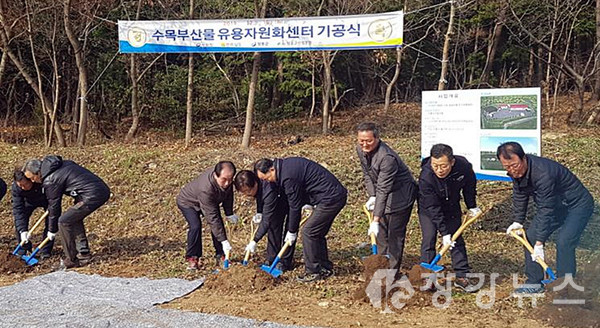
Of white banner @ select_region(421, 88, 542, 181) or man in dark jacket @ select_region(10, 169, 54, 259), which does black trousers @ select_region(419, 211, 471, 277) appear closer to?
white banner @ select_region(421, 88, 542, 181)

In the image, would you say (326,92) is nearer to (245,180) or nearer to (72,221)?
(72,221)

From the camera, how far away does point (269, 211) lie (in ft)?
19.4

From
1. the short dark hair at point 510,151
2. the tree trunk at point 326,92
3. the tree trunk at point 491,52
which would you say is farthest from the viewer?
the tree trunk at point 491,52

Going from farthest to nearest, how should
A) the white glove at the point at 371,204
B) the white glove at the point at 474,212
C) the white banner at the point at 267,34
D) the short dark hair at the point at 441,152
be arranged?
1. the white banner at the point at 267,34
2. the white glove at the point at 371,204
3. the white glove at the point at 474,212
4. the short dark hair at the point at 441,152

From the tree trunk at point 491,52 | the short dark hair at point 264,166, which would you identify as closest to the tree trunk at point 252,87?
the short dark hair at point 264,166

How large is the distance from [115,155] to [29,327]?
6814 mm

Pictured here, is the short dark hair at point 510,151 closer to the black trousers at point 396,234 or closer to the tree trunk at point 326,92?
the black trousers at point 396,234

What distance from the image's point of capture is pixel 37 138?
53.1 feet

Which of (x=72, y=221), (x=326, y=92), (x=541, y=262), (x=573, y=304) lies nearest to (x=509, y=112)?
(x=541, y=262)

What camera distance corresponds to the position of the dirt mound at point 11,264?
22.1ft

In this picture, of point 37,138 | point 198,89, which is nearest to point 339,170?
point 198,89

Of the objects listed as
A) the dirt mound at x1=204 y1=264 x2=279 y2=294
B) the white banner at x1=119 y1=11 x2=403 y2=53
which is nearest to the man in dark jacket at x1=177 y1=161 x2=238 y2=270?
the dirt mound at x1=204 y1=264 x2=279 y2=294

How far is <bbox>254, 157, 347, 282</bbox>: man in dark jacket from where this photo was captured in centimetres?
573

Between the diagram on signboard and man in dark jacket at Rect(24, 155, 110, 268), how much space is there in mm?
4498
